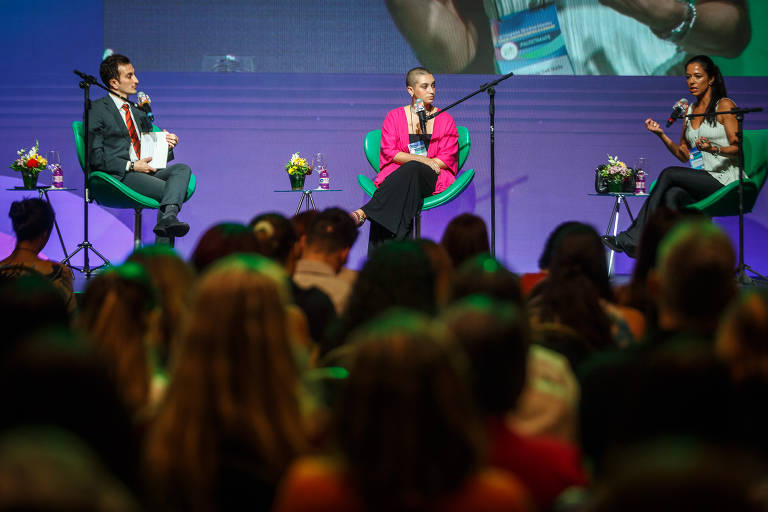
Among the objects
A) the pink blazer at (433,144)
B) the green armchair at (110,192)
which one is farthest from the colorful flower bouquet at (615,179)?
the green armchair at (110,192)

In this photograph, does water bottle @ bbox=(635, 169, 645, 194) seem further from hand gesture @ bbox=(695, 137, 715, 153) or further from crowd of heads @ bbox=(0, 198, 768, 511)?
crowd of heads @ bbox=(0, 198, 768, 511)

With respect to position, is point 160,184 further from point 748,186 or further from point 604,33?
point 748,186

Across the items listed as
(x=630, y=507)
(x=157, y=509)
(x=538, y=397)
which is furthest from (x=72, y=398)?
(x=538, y=397)

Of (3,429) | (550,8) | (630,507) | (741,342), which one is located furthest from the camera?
(550,8)

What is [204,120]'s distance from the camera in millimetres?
7145

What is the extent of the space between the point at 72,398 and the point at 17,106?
22.4 ft

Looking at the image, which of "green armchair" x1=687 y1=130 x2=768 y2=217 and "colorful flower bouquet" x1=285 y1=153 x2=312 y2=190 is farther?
"colorful flower bouquet" x1=285 y1=153 x2=312 y2=190

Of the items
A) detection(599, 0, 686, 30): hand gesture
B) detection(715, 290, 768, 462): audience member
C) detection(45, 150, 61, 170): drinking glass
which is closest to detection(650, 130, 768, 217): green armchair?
detection(599, 0, 686, 30): hand gesture

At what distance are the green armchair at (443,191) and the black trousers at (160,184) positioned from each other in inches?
51.6

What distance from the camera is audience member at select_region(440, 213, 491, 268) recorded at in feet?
9.96

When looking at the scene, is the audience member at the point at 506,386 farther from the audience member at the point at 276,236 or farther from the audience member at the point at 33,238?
the audience member at the point at 33,238

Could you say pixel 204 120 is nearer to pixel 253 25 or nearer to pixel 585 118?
pixel 253 25

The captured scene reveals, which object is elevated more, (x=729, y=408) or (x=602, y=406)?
(x=729, y=408)

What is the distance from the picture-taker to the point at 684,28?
6957mm
